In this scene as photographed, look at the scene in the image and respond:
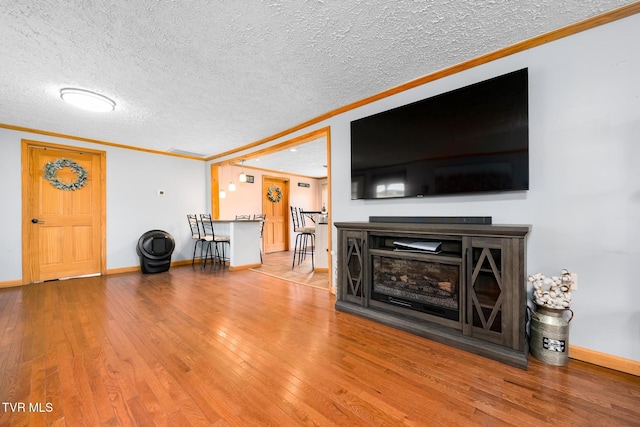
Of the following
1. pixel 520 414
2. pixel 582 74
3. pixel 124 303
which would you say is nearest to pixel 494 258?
pixel 520 414


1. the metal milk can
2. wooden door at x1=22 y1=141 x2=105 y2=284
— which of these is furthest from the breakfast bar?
the metal milk can

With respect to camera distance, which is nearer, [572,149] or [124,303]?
[572,149]

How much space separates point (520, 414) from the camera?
50.5 inches

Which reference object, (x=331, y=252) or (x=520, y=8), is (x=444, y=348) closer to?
(x=331, y=252)

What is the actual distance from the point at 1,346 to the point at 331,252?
9.60ft

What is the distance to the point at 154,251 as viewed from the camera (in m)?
4.48

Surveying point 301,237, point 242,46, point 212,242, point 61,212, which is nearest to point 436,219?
point 242,46

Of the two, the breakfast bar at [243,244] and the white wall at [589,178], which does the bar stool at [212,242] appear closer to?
the breakfast bar at [243,244]

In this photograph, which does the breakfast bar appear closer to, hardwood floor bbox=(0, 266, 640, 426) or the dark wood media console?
hardwood floor bbox=(0, 266, 640, 426)

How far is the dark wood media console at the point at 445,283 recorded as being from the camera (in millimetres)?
1724

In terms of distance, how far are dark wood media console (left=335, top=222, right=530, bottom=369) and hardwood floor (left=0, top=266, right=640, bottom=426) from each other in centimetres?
14

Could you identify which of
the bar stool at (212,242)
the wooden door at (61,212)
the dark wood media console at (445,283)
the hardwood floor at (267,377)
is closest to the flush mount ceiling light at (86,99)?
the wooden door at (61,212)

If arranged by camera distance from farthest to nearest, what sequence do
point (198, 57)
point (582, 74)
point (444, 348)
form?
point (198, 57) → point (444, 348) → point (582, 74)

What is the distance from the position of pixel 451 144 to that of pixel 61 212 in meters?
5.59
